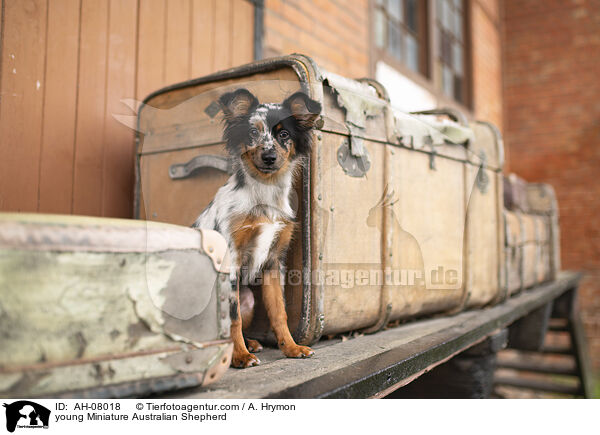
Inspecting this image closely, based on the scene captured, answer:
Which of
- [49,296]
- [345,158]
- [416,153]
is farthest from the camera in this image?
[416,153]

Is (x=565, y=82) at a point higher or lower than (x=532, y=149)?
higher

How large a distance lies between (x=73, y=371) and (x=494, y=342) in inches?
71.6

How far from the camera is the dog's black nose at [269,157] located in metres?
1.10

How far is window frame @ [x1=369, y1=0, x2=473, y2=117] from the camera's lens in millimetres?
3607

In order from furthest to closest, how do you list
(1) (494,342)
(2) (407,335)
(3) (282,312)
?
(1) (494,342) < (2) (407,335) < (3) (282,312)

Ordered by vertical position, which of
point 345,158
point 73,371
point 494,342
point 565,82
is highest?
point 565,82

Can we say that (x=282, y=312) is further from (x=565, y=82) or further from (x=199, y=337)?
(x=565, y=82)

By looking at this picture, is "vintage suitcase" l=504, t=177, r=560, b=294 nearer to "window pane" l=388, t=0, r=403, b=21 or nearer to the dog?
the dog

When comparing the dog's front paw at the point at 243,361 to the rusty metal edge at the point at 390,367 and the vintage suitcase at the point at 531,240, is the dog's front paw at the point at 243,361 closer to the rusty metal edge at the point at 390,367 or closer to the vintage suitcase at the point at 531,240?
the rusty metal edge at the point at 390,367

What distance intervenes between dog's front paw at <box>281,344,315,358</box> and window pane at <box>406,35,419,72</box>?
399 centimetres

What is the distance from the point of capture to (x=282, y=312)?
1.21m

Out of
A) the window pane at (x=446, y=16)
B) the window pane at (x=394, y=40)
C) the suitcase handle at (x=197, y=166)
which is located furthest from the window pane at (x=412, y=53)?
the suitcase handle at (x=197, y=166)
